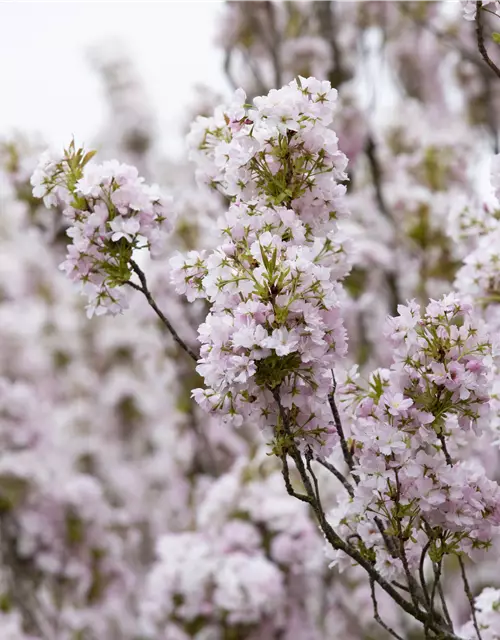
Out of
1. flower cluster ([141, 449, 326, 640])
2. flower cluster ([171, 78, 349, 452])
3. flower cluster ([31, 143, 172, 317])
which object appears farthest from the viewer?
flower cluster ([141, 449, 326, 640])

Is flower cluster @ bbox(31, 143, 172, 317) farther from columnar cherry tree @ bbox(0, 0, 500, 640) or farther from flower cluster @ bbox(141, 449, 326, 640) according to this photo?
flower cluster @ bbox(141, 449, 326, 640)

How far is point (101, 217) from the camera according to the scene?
86 centimetres

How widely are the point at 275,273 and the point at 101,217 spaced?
210mm

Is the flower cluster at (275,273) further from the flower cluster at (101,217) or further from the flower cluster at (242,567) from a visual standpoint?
the flower cluster at (242,567)

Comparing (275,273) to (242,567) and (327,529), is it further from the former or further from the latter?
(242,567)

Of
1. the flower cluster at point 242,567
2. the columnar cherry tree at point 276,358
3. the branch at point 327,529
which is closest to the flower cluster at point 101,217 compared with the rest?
the columnar cherry tree at point 276,358

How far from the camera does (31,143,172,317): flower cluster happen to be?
0.86m

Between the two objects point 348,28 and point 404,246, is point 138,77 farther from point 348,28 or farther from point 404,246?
point 404,246

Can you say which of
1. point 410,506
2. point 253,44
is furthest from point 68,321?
point 410,506

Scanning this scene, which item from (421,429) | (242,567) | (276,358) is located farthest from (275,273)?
(242,567)

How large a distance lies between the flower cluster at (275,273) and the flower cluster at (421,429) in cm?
5

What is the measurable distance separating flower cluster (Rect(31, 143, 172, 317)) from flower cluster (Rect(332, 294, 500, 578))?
26 cm

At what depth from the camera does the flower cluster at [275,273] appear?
2.41 feet

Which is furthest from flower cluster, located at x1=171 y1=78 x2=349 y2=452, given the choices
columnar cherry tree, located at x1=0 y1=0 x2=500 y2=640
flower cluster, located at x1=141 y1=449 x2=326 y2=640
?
flower cluster, located at x1=141 y1=449 x2=326 y2=640
